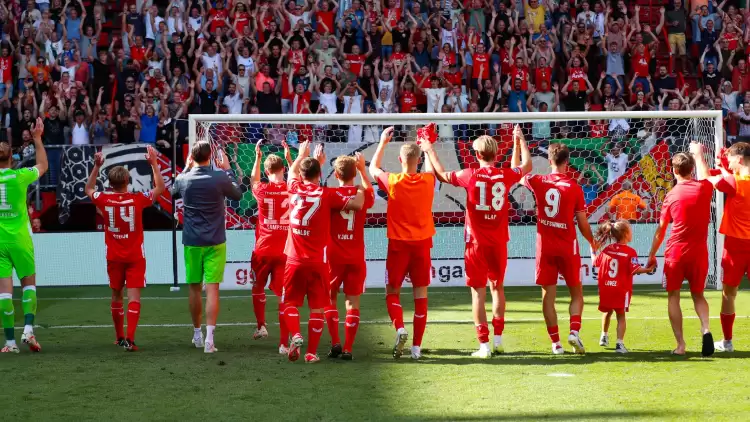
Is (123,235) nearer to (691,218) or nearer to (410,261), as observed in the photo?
(410,261)

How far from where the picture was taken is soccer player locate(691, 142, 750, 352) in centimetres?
916

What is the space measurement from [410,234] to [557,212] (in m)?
1.38

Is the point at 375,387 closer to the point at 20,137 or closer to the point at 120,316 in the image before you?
the point at 120,316

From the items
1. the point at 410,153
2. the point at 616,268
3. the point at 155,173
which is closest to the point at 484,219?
the point at 410,153

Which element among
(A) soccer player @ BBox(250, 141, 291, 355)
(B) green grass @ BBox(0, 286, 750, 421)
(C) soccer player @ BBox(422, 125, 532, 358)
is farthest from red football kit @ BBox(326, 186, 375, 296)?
(A) soccer player @ BBox(250, 141, 291, 355)

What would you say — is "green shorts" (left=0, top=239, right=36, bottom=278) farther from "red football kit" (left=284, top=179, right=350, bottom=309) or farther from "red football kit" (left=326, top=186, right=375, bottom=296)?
"red football kit" (left=326, top=186, right=375, bottom=296)

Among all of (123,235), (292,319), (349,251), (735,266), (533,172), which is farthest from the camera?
(533,172)

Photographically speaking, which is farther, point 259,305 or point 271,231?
point 259,305

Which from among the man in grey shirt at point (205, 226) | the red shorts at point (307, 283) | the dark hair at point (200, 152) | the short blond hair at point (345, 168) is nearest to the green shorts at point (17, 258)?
the man in grey shirt at point (205, 226)

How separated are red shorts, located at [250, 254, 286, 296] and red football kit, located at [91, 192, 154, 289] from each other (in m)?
1.18

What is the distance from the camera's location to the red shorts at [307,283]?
8641 mm

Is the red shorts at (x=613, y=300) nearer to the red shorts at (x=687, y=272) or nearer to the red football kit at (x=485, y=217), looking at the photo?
the red shorts at (x=687, y=272)

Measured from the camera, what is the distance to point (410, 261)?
30.0 feet

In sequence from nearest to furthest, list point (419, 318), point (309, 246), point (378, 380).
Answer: point (378, 380), point (309, 246), point (419, 318)
